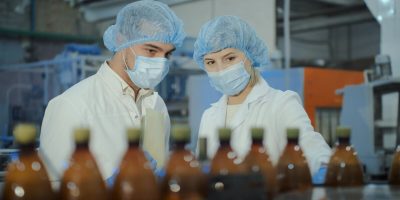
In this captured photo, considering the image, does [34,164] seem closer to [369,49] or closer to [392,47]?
[392,47]

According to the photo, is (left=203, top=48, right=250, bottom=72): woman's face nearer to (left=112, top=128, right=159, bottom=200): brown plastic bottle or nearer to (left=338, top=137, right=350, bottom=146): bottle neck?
(left=338, top=137, right=350, bottom=146): bottle neck

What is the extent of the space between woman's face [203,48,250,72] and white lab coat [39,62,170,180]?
341 mm

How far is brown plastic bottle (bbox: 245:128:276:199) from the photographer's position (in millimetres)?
1028

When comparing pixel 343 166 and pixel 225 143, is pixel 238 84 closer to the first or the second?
pixel 343 166

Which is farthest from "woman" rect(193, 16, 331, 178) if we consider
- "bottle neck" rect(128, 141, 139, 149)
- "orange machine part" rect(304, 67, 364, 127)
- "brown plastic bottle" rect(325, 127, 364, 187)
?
"orange machine part" rect(304, 67, 364, 127)

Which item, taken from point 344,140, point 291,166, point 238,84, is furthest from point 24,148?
point 238,84

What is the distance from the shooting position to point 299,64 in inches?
275

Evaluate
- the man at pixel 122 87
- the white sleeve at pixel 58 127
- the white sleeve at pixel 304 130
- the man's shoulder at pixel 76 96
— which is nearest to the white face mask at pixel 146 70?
the man at pixel 122 87

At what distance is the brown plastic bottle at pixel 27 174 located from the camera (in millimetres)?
758

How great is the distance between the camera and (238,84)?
202 cm

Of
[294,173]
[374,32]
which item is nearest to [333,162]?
[294,173]

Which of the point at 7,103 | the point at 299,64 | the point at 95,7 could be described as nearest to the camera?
the point at 95,7

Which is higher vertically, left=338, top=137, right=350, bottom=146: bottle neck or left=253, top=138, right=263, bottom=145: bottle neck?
left=253, top=138, right=263, bottom=145: bottle neck

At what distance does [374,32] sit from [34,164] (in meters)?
6.81
